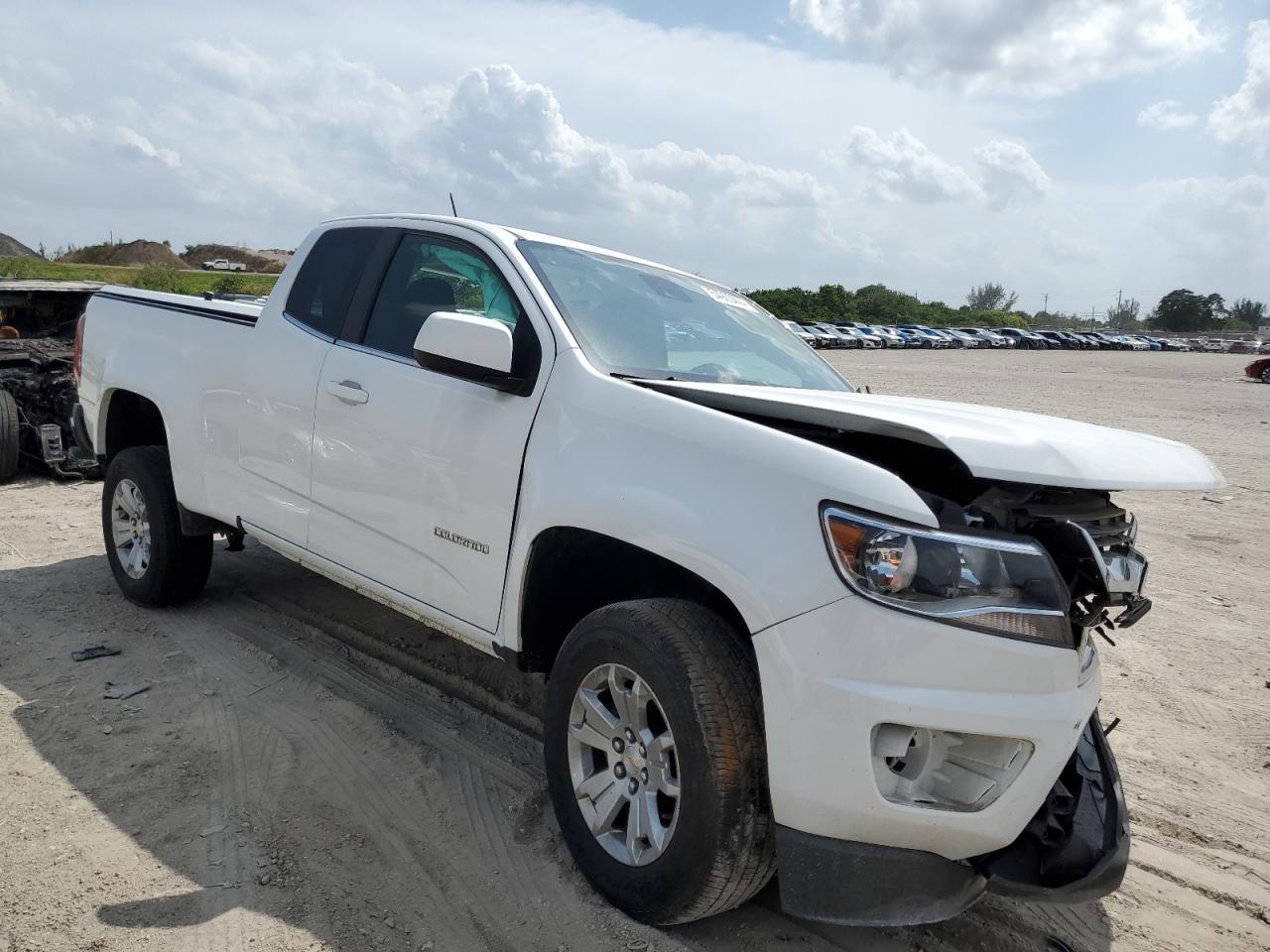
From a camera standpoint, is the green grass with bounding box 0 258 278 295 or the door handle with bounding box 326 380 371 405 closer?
the door handle with bounding box 326 380 371 405

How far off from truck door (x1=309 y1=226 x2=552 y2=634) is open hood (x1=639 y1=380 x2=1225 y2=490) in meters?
0.56

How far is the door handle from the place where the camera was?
365cm

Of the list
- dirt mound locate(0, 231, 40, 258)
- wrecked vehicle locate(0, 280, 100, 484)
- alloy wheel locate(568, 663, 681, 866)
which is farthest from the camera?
dirt mound locate(0, 231, 40, 258)

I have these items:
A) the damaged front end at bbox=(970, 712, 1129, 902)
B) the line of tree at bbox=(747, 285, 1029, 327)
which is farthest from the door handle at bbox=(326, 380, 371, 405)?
the line of tree at bbox=(747, 285, 1029, 327)

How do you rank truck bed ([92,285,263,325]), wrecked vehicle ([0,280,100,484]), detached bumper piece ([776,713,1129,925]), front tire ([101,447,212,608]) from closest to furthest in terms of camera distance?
1. detached bumper piece ([776,713,1129,925])
2. truck bed ([92,285,263,325])
3. front tire ([101,447,212,608])
4. wrecked vehicle ([0,280,100,484])

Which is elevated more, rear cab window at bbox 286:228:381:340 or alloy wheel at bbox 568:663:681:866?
rear cab window at bbox 286:228:381:340

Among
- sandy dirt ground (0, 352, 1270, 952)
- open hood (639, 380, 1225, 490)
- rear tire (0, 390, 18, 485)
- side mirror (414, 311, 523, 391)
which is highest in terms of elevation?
side mirror (414, 311, 523, 391)

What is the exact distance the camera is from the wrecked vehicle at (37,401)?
A: 8.43m

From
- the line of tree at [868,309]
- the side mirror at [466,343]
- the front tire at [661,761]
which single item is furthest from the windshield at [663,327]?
the line of tree at [868,309]

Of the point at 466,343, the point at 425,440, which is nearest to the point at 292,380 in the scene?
the point at 425,440

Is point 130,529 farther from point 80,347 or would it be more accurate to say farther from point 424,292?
point 424,292

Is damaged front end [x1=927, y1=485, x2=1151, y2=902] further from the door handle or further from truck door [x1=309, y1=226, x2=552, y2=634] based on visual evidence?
the door handle

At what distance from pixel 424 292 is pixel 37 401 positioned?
22.3ft

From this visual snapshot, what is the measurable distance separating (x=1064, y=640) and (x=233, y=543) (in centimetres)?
425
